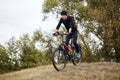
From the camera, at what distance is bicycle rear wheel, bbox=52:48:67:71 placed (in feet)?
51.8

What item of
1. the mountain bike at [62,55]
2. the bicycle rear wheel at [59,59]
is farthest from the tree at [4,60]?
the bicycle rear wheel at [59,59]

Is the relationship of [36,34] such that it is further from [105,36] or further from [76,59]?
[76,59]

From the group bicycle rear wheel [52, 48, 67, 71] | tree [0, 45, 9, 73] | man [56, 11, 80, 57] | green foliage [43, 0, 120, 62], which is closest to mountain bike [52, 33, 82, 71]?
bicycle rear wheel [52, 48, 67, 71]

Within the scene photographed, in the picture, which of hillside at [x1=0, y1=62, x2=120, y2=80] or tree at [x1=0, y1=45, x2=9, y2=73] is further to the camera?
tree at [x1=0, y1=45, x2=9, y2=73]

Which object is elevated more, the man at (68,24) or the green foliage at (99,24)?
the man at (68,24)

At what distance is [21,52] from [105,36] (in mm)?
20368

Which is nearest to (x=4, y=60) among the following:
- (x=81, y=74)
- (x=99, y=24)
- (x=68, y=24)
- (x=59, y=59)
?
(x=99, y=24)

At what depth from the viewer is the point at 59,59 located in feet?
52.9

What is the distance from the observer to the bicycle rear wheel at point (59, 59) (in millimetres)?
15778

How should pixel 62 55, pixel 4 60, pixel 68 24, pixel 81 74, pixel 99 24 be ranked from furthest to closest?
pixel 4 60, pixel 99 24, pixel 81 74, pixel 68 24, pixel 62 55

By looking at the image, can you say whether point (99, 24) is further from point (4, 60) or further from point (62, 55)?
point (62, 55)

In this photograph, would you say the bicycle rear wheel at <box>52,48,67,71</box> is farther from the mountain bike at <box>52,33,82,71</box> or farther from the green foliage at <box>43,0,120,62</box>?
the green foliage at <box>43,0,120,62</box>

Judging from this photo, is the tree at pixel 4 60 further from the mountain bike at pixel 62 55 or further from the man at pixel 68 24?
the man at pixel 68 24

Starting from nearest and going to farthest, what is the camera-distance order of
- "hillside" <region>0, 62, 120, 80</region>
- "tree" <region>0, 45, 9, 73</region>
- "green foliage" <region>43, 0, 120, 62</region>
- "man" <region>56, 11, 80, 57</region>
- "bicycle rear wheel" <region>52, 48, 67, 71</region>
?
"bicycle rear wheel" <region>52, 48, 67, 71</region>, "hillside" <region>0, 62, 120, 80</region>, "man" <region>56, 11, 80, 57</region>, "green foliage" <region>43, 0, 120, 62</region>, "tree" <region>0, 45, 9, 73</region>
